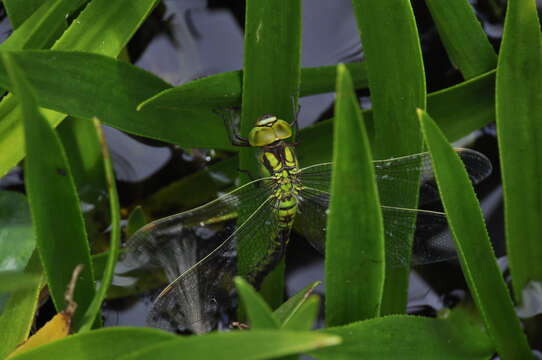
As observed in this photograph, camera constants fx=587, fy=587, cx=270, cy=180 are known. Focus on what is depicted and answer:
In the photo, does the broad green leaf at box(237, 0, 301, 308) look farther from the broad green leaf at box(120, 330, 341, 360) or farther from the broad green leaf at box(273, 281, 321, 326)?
the broad green leaf at box(120, 330, 341, 360)

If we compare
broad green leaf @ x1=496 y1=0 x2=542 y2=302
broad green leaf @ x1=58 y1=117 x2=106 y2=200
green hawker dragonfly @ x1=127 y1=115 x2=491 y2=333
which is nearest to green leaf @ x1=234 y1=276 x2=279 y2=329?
A: green hawker dragonfly @ x1=127 y1=115 x2=491 y2=333

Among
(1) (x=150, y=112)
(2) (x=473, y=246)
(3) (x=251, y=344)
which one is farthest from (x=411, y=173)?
(3) (x=251, y=344)

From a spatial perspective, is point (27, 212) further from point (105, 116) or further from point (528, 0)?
point (528, 0)

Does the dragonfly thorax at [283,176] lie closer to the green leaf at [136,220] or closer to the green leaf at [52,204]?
the green leaf at [136,220]

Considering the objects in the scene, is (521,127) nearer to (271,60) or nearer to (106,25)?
(271,60)

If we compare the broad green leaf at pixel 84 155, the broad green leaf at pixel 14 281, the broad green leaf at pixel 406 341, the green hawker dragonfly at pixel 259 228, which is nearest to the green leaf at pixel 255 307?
the broad green leaf at pixel 406 341

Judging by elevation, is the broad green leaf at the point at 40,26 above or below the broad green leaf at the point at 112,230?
above
